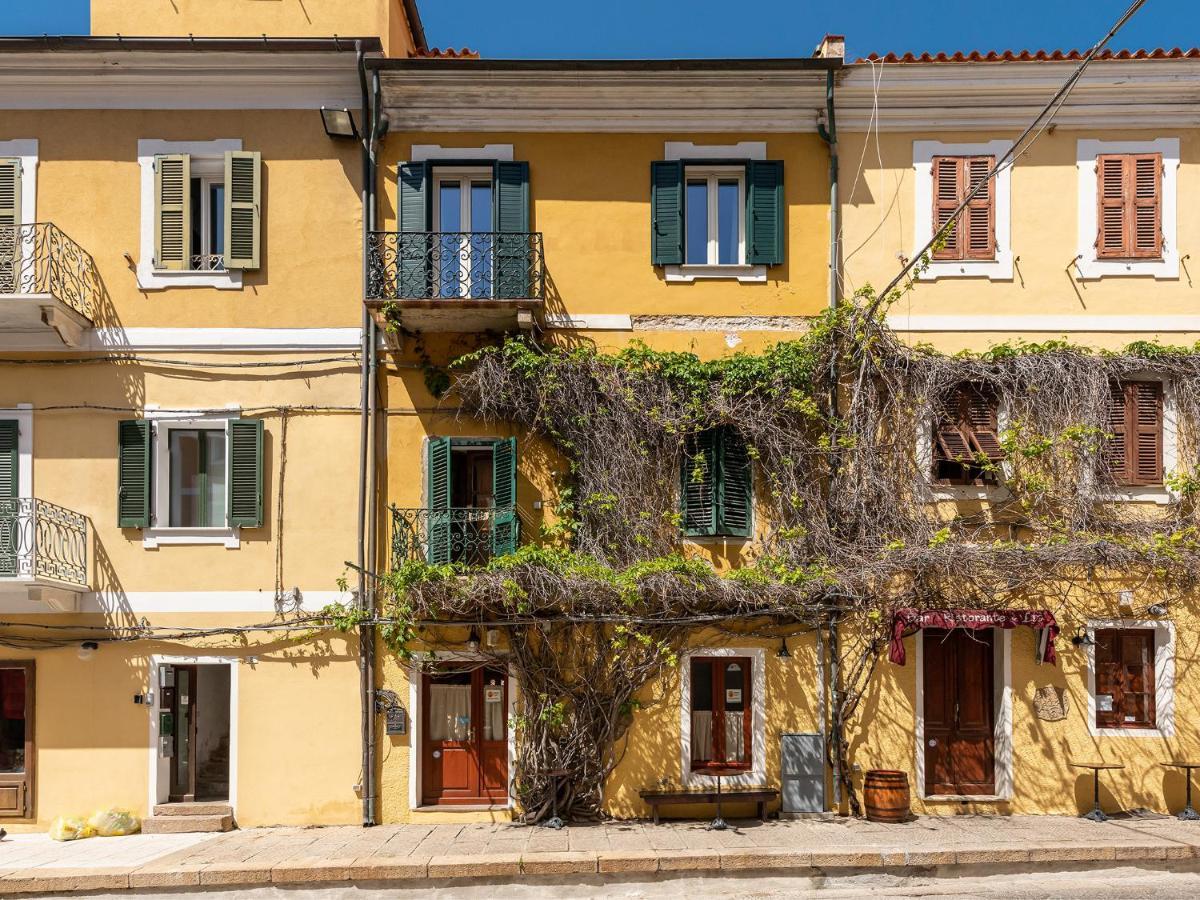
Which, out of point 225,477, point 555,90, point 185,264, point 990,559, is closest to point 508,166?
point 555,90

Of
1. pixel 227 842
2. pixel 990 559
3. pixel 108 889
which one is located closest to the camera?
pixel 108 889

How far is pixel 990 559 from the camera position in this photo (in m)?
11.8

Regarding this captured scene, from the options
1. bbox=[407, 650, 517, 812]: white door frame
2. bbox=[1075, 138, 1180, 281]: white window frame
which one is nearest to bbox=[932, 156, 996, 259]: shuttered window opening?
bbox=[1075, 138, 1180, 281]: white window frame

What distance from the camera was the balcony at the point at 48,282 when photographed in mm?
11648

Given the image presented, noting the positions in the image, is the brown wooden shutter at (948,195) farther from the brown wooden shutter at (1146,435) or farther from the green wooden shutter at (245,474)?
the green wooden shutter at (245,474)

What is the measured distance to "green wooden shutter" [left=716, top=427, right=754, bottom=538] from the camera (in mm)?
12180

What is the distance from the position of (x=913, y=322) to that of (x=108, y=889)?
36.6ft

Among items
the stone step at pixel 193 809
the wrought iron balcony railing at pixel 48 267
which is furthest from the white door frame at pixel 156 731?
the wrought iron balcony railing at pixel 48 267

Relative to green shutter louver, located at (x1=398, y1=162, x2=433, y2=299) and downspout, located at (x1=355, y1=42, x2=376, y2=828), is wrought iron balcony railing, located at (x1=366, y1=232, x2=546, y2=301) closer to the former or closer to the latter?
green shutter louver, located at (x1=398, y1=162, x2=433, y2=299)

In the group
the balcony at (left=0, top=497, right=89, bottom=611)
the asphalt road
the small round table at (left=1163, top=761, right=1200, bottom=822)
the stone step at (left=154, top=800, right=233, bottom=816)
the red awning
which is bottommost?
the asphalt road

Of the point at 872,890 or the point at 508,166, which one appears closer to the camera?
the point at 872,890

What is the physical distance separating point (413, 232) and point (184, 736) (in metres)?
6.99

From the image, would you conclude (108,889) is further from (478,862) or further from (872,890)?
(872,890)

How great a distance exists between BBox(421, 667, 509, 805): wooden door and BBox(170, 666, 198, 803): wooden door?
2.94 m
